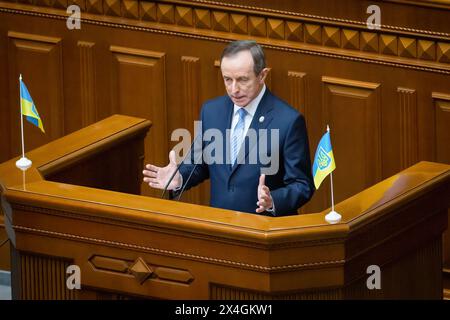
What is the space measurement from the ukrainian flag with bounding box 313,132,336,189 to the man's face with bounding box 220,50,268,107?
1.67 feet

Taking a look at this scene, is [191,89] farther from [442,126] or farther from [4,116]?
[442,126]

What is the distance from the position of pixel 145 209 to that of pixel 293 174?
2.40 feet

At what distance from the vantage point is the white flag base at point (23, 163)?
8414mm

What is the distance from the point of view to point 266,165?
8.33 metres

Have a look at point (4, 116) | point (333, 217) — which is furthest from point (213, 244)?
point (4, 116)

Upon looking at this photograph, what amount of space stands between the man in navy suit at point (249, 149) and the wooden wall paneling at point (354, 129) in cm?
128

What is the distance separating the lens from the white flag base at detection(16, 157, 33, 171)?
8.41 meters

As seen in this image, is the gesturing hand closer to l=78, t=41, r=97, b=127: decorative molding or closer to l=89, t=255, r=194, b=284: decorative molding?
l=89, t=255, r=194, b=284: decorative molding

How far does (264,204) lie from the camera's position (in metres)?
7.98

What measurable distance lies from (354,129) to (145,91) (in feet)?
4.13

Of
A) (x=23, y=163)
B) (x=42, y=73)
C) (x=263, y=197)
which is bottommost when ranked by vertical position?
(x=263, y=197)
